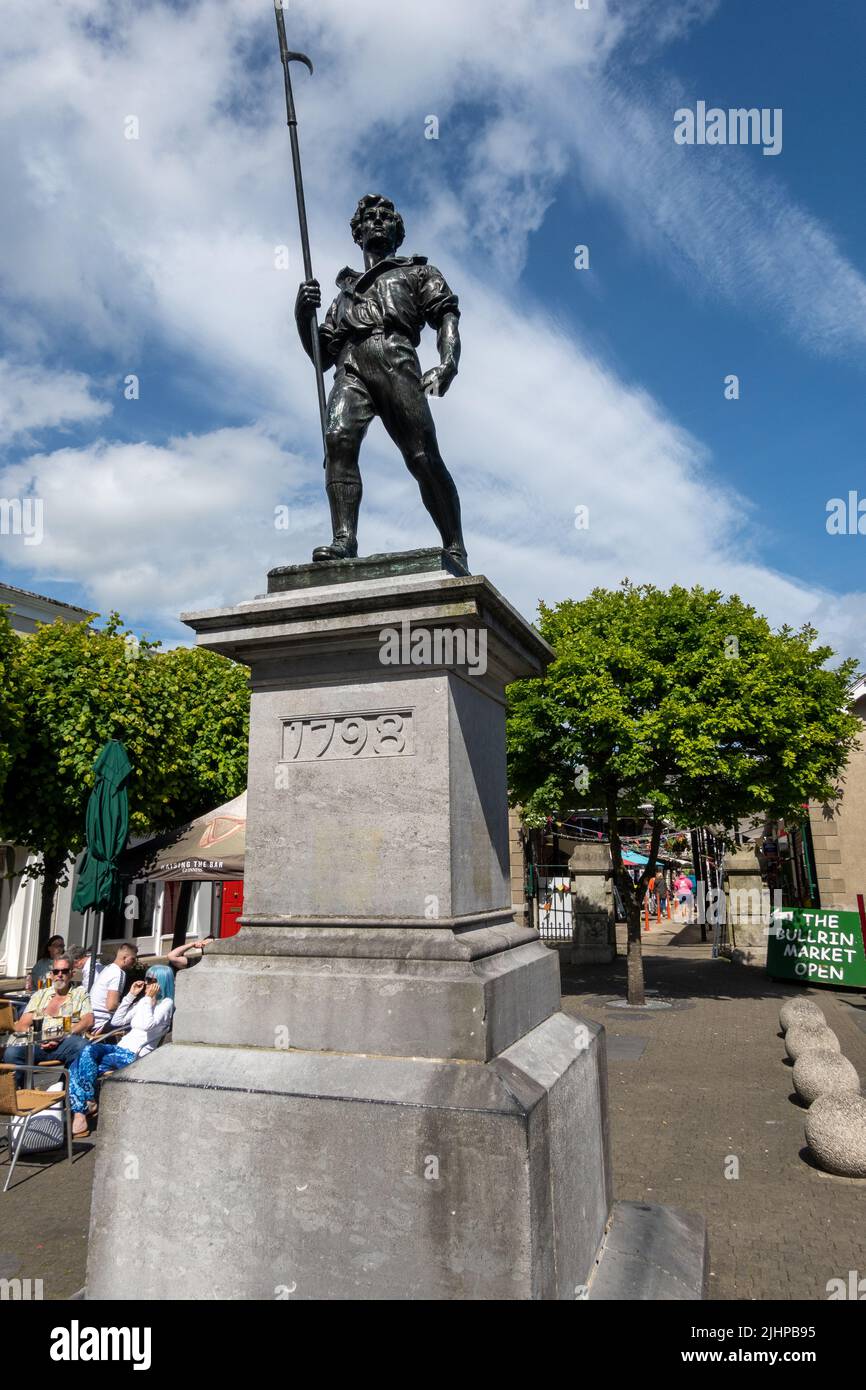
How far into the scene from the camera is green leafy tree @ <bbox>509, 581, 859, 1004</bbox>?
13.5 metres

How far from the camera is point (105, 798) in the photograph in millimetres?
9711

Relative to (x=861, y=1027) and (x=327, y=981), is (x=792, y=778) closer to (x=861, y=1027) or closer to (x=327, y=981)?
(x=861, y=1027)

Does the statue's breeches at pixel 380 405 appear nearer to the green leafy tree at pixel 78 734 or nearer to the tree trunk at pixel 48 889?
the green leafy tree at pixel 78 734

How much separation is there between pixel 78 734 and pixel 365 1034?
560 inches

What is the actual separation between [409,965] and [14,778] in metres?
14.8

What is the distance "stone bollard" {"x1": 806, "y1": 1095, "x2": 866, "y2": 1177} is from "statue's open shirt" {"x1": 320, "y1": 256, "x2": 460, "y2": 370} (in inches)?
256

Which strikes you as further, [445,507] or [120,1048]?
[120,1048]

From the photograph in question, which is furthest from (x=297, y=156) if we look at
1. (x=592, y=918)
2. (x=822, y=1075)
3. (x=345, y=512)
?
(x=592, y=918)

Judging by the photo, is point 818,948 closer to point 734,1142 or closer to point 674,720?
point 674,720

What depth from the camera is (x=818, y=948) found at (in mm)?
16391

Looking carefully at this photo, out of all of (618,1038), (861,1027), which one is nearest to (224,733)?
(618,1038)

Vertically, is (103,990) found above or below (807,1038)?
above

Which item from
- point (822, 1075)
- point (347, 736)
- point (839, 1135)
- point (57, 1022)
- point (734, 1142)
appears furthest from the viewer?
point (57, 1022)

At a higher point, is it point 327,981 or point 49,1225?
point 327,981
